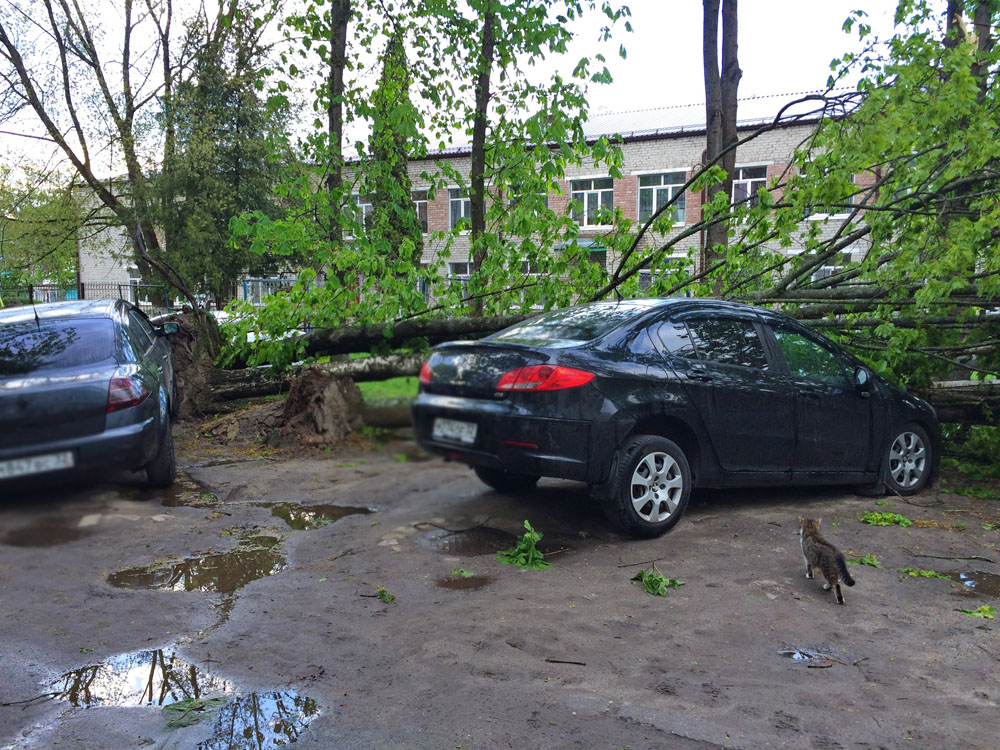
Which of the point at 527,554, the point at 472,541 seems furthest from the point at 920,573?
the point at 472,541

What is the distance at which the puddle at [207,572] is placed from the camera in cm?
409

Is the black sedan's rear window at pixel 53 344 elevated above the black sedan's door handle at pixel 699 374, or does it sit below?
above

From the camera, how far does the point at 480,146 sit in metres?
9.01

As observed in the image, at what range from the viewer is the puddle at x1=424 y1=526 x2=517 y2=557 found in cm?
466

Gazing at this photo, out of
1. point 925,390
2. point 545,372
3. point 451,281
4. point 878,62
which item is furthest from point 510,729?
point 878,62

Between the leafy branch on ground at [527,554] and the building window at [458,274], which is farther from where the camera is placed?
the building window at [458,274]

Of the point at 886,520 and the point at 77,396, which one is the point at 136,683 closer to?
the point at 77,396

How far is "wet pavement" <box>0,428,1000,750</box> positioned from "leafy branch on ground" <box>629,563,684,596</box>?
6cm

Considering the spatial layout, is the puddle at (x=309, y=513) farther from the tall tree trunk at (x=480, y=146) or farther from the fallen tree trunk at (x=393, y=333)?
the tall tree trunk at (x=480, y=146)

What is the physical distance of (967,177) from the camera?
22.3 ft

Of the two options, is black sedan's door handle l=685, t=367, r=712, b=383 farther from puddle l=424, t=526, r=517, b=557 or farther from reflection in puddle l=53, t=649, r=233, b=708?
reflection in puddle l=53, t=649, r=233, b=708

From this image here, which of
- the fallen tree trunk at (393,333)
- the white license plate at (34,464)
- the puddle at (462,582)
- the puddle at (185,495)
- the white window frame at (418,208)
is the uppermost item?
the white window frame at (418,208)

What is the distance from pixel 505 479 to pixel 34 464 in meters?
2.30

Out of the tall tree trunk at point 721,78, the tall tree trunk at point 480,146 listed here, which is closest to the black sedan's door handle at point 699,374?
the tall tree trunk at point 480,146
